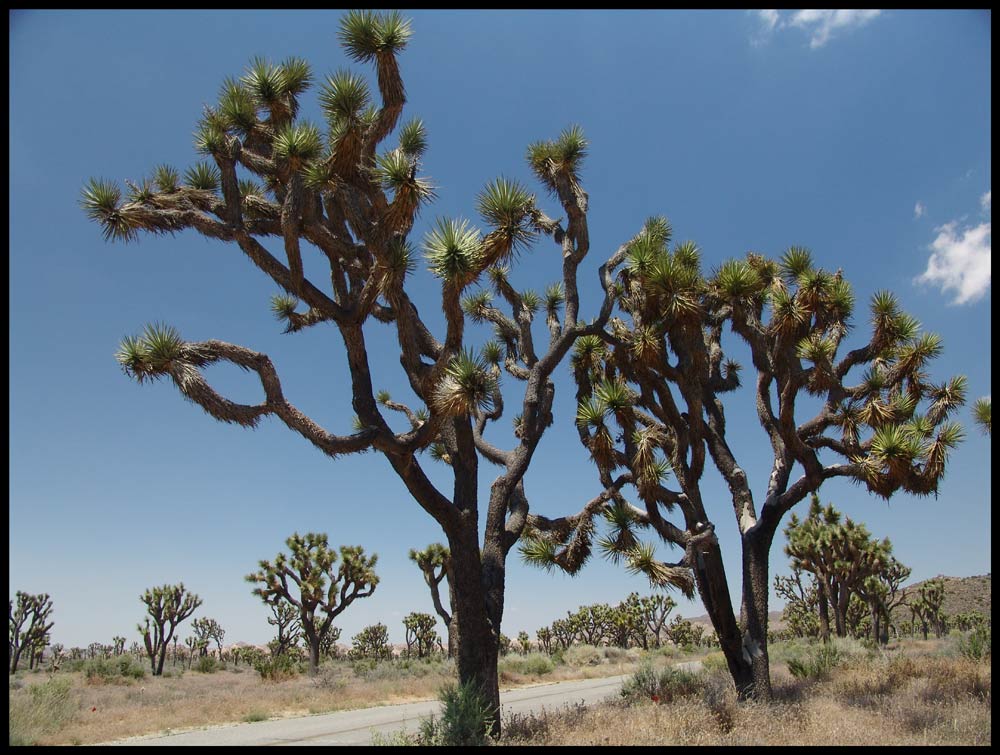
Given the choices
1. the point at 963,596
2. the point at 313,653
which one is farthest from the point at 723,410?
the point at 963,596

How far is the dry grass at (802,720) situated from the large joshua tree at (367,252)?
58.7 inches

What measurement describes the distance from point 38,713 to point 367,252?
9480 millimetres

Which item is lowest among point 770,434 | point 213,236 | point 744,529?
point 744,529

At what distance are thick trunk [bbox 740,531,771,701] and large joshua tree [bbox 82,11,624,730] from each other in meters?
4.36

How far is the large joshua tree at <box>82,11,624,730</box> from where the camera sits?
7.91 m

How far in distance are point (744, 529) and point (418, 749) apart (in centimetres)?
728

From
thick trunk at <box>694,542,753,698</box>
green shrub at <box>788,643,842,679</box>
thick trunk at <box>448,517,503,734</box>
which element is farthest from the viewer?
green shrub at <box>788,643,842,679</box>

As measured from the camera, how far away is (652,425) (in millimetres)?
A: 12555

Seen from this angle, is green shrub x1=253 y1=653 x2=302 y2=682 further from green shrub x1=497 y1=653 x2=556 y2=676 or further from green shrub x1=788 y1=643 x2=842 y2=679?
green shrub x1=788 y1=643 x2=842 y2=679

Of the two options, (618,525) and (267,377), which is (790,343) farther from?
(267,377)

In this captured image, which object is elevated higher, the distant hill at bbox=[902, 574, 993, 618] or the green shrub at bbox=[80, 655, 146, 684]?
the green shrub at bbox=[80, 655, 146, 684]

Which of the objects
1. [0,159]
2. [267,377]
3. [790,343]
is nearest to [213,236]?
[267,377]

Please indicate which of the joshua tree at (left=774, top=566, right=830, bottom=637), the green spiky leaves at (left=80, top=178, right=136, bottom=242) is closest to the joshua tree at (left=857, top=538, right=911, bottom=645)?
the joshua tree at (left=774, top=566, right=830, bottom=637)

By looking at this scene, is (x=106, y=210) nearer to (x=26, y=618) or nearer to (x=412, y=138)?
(x=412, y=138)
